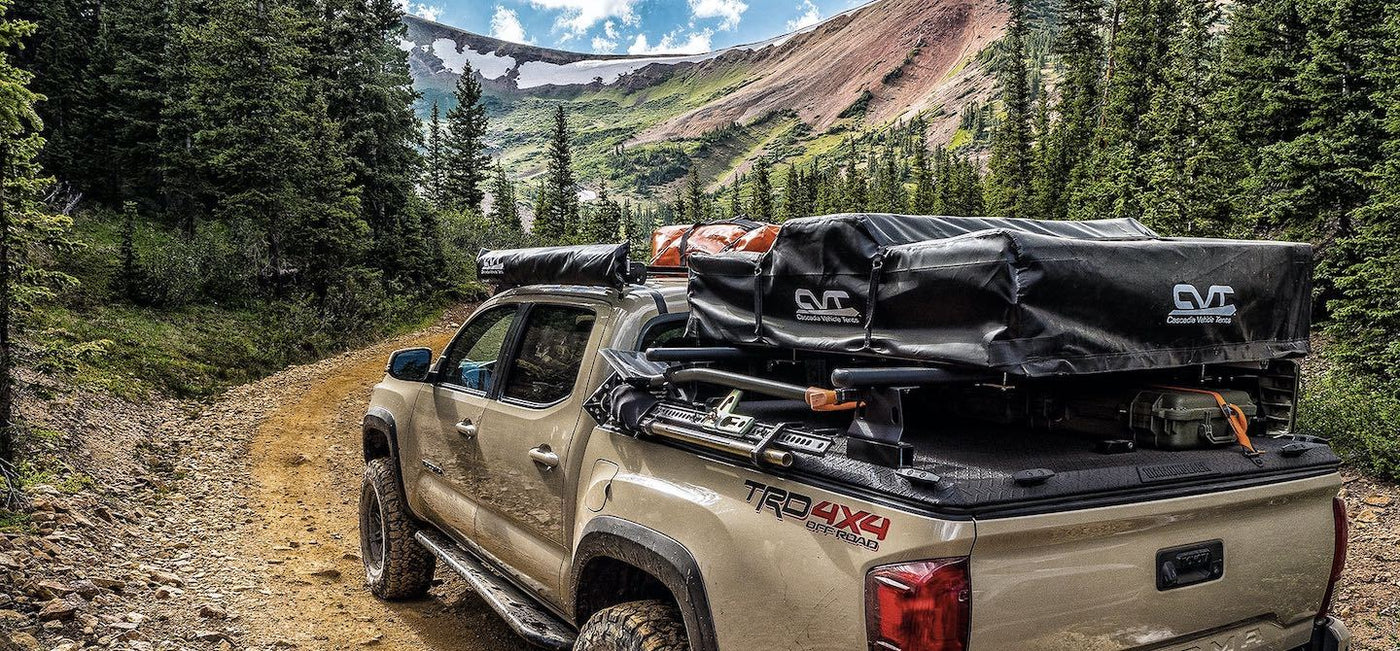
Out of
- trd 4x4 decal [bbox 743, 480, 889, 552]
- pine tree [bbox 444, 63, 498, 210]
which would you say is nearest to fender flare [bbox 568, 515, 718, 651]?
trd 4x4 decal [bbox 743, 480, 889, 552]

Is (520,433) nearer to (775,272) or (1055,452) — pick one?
(775,272)

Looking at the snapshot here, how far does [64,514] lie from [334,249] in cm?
1454

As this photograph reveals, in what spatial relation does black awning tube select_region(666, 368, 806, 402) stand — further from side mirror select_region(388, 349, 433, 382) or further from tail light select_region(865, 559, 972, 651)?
side mirror select_region(388, 349, 433, 382)

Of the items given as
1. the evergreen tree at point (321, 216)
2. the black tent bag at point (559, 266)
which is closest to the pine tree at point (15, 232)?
the black tent bag at point (559, 266)

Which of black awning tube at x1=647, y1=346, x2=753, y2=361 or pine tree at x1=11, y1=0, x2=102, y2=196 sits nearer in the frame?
black awning tube at x1=647, y1=346, x2=753, y2=361

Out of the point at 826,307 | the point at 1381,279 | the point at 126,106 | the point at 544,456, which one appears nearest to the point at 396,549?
the point at 544,456

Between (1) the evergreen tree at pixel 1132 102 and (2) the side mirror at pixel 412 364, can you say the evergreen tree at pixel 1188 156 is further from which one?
(2) the side mirror at pixel 412 364

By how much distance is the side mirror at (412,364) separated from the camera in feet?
16.9

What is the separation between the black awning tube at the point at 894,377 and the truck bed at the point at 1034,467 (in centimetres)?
25

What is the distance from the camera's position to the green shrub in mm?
7743

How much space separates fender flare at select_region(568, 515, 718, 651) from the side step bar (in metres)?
0.53

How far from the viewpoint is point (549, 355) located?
403 centimetres

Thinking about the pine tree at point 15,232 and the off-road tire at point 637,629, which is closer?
the off-road tire at point 637,629

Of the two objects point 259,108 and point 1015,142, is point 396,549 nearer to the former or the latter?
point 259,108
